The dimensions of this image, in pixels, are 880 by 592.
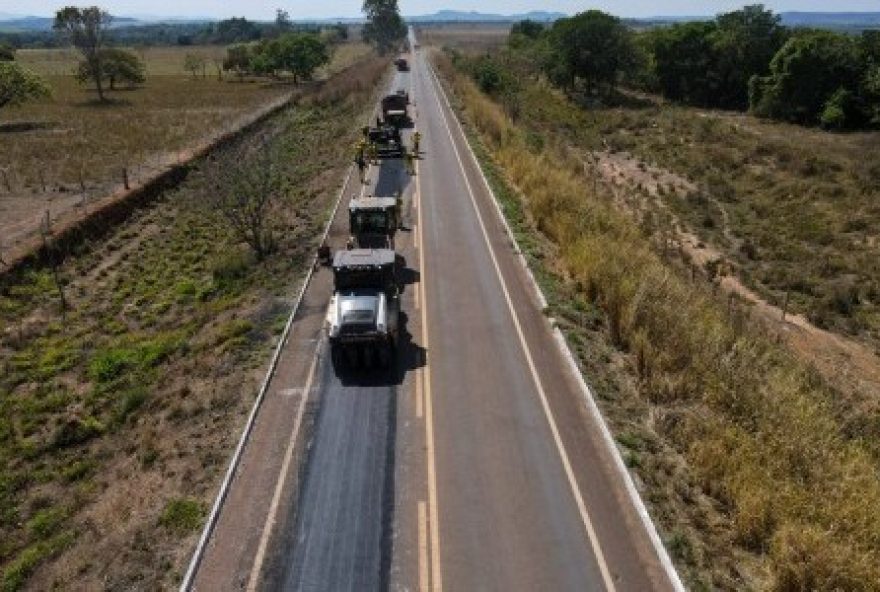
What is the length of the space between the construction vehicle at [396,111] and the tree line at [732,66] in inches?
948

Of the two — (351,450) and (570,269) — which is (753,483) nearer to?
(351,450)

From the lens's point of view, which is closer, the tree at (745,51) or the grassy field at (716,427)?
the grassy field at (716,427)

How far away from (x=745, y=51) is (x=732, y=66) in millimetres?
2537

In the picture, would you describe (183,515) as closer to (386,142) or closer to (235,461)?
(235,461)

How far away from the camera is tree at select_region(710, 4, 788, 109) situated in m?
90.0

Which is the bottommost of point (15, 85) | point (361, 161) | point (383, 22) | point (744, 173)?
point (744, 173)

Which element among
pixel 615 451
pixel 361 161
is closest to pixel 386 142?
pixel 361 161

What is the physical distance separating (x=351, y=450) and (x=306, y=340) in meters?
6.72

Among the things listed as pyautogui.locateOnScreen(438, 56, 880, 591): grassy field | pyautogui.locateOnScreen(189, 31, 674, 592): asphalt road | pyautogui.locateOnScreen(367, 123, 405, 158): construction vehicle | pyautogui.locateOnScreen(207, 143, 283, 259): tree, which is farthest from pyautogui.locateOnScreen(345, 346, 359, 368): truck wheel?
pyautogui.locateOnScreen(367, 123, 405, 158): construction vehicle

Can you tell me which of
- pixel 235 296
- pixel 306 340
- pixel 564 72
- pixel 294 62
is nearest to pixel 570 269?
pixel 306 340

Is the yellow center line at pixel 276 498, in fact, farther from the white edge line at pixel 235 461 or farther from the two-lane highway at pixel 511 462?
the two-lane highway at pixel 511 462

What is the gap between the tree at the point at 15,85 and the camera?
7575cm

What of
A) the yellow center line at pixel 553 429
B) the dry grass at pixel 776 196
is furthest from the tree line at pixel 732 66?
the yellow center line at pixel 553 429

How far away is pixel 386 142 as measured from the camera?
51156 mm
